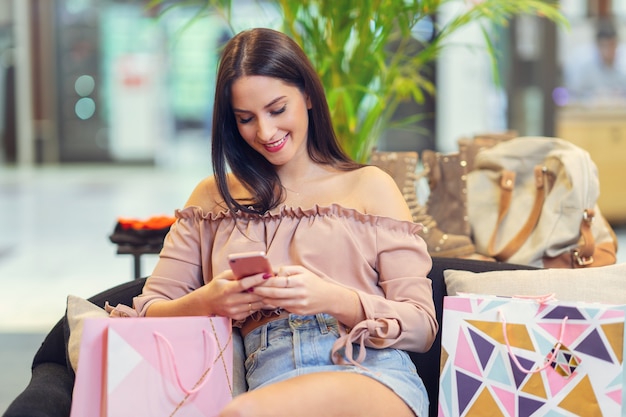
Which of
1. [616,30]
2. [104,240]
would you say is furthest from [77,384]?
[616,30]

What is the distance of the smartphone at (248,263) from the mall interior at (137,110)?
4529 millimetres

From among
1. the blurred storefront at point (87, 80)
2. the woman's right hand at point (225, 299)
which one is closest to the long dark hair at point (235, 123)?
the woman's right hand at point (225, 299)

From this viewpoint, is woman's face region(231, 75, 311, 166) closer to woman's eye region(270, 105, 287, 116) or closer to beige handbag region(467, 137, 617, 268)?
woman's eye region(270, 105, 287, 116)

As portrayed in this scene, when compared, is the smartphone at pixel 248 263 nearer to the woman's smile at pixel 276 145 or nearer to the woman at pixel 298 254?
the woman at pixel 298 254

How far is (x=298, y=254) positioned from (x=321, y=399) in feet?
1.36

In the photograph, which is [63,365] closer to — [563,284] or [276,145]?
[276,145]

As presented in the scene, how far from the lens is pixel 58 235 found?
7770 millimetres

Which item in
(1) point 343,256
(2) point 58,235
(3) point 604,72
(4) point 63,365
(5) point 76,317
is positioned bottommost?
(2) point 58,235

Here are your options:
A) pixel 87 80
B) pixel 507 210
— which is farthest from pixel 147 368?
pixel 87 80

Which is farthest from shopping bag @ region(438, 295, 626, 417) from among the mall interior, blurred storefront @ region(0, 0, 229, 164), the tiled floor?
blurred storefront @ region(0, 0, 229, 164)

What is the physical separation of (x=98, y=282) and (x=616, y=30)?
15.1 ft

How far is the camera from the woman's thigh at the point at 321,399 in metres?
1.88

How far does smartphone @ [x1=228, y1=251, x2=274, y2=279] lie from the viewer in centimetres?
188

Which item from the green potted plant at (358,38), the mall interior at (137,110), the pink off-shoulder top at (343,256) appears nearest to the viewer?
the pink off-shoulder top at (343,256)
